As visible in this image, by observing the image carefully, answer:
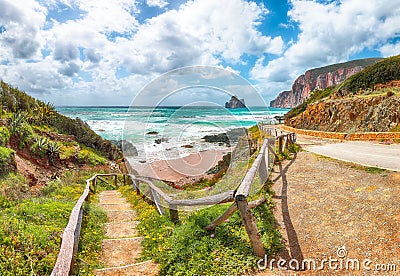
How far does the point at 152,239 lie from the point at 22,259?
189 centimetres

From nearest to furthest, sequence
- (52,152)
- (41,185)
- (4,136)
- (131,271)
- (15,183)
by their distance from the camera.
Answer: (131,271)
(15,183)
(41,185)
(4,136)
(52,152)

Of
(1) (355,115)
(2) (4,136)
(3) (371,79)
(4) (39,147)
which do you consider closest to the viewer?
(2) (4,136)

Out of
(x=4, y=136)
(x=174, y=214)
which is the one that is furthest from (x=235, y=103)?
(x=4, y=136)

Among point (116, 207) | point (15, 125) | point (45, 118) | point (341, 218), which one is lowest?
point (116, 207)

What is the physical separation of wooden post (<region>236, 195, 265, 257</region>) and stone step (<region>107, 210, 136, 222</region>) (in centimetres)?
379

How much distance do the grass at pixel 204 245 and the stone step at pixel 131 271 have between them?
0.43ft

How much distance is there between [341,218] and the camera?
4.84 m

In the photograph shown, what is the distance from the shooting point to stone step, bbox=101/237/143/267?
4.07 meters

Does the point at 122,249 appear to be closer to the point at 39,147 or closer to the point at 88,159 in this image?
the point at 39,147

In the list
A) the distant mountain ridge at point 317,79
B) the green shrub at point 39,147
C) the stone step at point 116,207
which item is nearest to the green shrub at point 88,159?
the green shrub at point 39,147

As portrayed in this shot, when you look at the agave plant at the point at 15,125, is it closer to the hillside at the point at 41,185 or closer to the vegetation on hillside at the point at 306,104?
the hillside at the point at 41,185

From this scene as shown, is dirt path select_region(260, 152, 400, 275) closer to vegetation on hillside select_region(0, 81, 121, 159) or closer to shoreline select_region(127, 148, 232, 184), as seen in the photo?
shoreline select_region(127, 148, 232, 184)

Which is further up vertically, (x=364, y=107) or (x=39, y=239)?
(x=364, y=107)

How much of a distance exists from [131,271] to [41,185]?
910 centimetres
